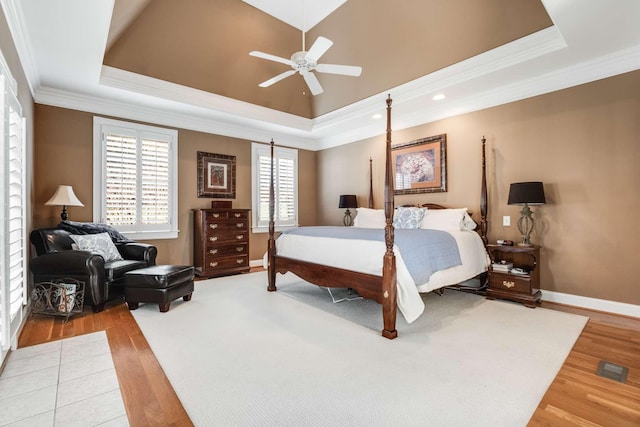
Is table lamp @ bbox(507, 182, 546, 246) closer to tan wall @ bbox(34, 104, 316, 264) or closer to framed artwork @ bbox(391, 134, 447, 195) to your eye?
framed artwork @ bbox(391, 134, 447, 195)

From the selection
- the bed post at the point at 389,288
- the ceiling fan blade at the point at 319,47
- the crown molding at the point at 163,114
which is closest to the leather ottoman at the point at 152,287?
the bed post at the point at 389,288

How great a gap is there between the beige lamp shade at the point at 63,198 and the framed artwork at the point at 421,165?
16.0 ft

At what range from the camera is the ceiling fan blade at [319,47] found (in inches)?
122

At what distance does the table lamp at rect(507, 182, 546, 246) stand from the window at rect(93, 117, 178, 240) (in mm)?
5080

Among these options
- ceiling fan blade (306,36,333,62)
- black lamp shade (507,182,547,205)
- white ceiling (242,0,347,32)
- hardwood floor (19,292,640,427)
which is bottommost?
hardwood floor (19,292,640,427)

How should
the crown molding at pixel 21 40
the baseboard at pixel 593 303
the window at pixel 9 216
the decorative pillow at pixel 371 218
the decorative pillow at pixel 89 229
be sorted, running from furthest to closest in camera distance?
the decorative pillow at pixel 371 218, the decorative pillow at pixel 89 229, the baseboard at pixel 593 303, the crown molding at pixel 21 40, the window at pixel 9 216

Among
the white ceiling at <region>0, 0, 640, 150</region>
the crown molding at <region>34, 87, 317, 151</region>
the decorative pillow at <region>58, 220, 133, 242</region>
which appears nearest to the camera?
the white ceiling at <region>0, 0, 640, 150</region>

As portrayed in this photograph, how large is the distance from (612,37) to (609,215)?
1.82 m

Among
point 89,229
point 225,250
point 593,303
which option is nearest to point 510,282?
point 593,303

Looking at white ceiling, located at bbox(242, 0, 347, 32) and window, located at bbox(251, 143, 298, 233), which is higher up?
white ceiling, located at bbox(242, 0, 347, 32)

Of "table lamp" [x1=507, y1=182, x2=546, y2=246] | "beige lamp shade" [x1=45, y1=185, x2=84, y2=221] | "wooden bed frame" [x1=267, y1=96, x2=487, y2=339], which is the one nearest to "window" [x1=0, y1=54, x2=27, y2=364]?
"beige lamp shade" [x1=45, y1=185, x2=84, y2=221]

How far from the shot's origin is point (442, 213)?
175 inches

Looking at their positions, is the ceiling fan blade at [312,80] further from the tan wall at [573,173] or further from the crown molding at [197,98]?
the tan wall at [573,173]

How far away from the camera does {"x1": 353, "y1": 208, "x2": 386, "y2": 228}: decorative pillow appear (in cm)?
521
